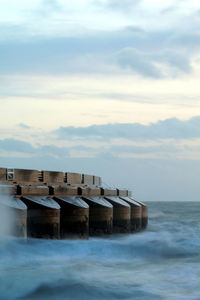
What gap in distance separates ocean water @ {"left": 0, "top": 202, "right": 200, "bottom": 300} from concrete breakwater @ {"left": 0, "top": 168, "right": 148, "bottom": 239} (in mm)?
793

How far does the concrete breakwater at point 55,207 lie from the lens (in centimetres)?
2350

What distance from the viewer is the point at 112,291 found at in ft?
55.3

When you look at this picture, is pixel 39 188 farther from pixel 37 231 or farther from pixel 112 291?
pixel 112 291

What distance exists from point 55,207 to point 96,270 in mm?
5499

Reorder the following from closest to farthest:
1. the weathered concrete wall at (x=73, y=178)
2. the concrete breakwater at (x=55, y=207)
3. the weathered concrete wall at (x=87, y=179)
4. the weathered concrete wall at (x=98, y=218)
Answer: the concrete breakwater at (x=55, y=207) < the weathered concrete wall at (x=98, y=218) < the weathered concrete wall at (x=73, y=178) < the weathered concrete wall at (x=87, y=179)

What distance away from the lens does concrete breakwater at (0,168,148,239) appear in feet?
77.1

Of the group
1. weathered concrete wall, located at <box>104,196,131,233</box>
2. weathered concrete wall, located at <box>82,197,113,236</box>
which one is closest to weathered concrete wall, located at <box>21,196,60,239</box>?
weathered concrete wall, located at <box>82,197,113,236</box>

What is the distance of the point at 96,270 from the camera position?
20.0m

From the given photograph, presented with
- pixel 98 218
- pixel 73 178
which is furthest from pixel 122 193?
pixel 98 218

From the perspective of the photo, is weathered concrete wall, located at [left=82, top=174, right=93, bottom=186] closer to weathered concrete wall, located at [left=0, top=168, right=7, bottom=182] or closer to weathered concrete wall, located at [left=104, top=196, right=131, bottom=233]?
weathered concrete wall, located at [left=104, top=196, right=131, bottom=233]

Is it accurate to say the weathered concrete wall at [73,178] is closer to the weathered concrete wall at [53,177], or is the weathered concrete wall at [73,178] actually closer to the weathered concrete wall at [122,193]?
the weathered concrete wall at [53,177]

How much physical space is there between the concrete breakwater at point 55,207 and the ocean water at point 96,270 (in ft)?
2.60

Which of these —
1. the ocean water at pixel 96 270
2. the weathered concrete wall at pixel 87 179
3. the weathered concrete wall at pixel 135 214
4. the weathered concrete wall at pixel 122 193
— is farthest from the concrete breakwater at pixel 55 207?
the weathered concrete wall at pixel 122 193

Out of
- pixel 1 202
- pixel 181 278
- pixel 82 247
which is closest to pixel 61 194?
pixel 82 247
